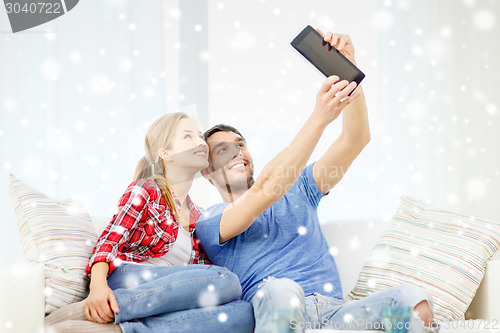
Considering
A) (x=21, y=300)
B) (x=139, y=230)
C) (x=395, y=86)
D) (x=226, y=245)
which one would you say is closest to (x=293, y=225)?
(x=226, y=245)

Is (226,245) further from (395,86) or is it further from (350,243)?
(395,86)

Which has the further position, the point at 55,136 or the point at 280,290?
the point at 55,136

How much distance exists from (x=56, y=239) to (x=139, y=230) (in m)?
0.20

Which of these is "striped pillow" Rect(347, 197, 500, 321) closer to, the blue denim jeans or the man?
the man

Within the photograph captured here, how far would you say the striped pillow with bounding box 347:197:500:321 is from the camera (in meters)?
1.31

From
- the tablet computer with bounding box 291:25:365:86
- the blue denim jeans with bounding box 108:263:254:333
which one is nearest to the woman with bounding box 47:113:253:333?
the blue denim jeans with bounding box 108:263:254:333

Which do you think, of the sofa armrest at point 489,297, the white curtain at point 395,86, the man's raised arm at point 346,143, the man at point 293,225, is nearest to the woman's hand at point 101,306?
the man at point 293,225

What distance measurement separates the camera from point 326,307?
1.16 meters

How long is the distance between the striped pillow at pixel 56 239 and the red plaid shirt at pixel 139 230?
5 cm

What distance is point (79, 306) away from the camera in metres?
1.08

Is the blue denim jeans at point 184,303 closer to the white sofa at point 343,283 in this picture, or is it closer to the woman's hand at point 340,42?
the white sofa at point 343,283

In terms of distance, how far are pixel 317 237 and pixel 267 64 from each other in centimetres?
101

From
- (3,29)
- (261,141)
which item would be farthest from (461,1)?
(3,29)

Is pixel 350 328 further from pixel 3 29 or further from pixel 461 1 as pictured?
pixel 461 1
